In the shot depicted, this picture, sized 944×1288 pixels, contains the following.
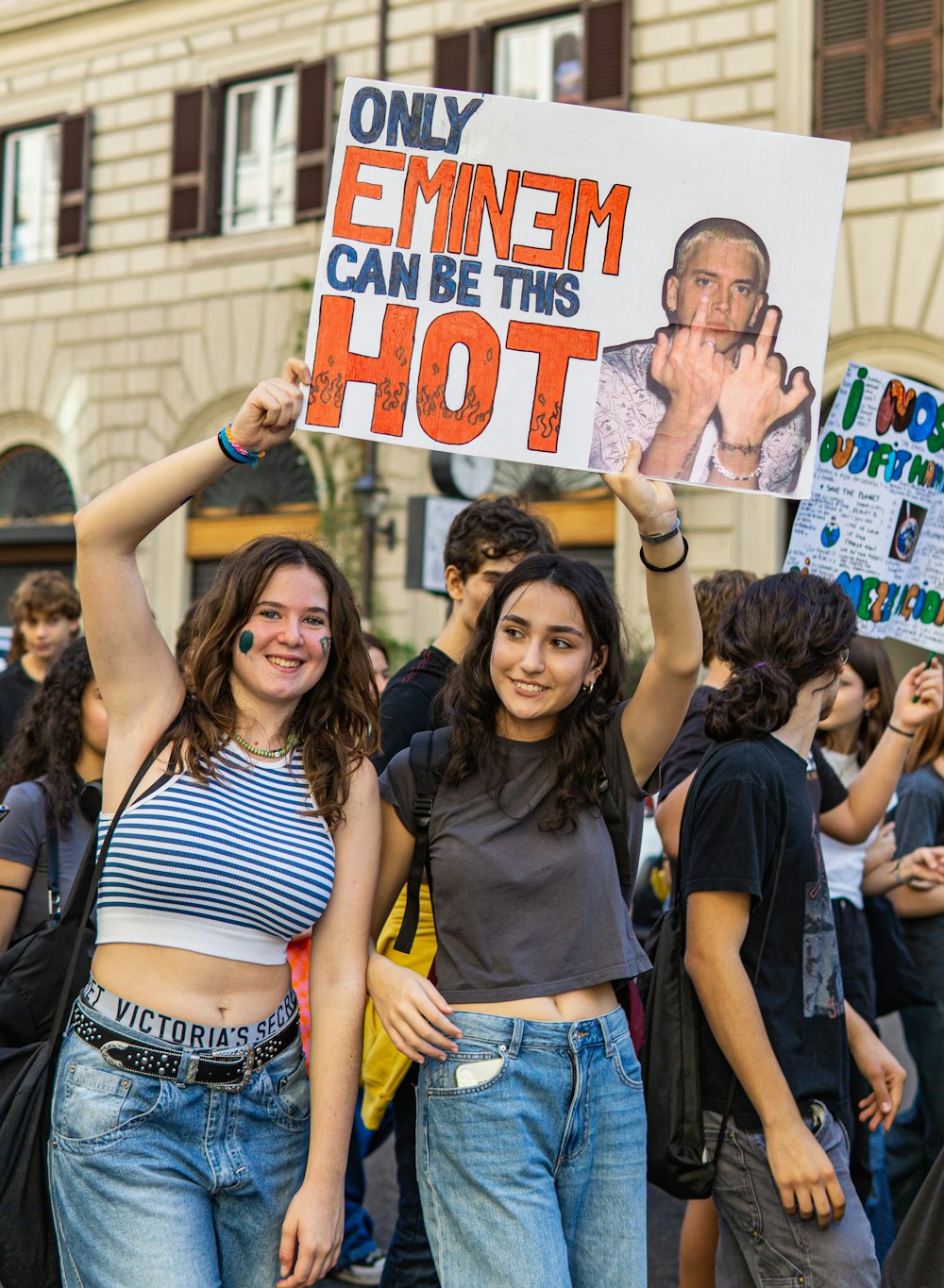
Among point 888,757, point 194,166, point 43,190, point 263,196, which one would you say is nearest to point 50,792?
point 888,757

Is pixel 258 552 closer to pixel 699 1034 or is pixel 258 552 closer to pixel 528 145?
pixel 528 145

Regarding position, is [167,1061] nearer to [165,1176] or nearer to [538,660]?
[165,1176]

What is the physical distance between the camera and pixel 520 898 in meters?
2.78

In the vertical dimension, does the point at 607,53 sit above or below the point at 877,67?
above

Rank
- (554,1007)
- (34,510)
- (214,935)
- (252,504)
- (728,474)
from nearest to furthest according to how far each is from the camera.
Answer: (214,935)
(554,1007)
(728,474)
(252,504)
(34,510)

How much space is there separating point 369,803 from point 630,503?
0.77 m

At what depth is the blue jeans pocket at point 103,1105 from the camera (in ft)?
8.25

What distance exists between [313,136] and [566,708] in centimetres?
1560

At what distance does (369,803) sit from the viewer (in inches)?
112

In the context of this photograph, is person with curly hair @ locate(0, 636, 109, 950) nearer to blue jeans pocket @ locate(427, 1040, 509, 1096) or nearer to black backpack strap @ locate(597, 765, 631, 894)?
blue jeans pocket @ locate(427, 1040, 509, 1096)

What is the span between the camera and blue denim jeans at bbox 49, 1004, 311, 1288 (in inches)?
98.6

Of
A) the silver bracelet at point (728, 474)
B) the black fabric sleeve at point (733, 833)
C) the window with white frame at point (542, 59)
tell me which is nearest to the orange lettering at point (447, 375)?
the silver bracelet at point (728, 474)

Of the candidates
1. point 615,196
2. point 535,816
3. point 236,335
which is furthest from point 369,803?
point 236,335

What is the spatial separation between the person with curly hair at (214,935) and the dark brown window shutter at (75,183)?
56.7 feet
